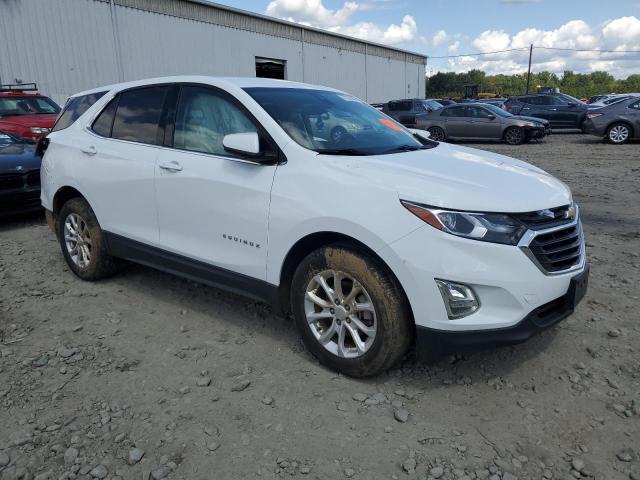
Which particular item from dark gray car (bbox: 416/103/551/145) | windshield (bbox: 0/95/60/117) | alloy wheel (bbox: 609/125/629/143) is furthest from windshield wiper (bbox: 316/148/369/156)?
alloy wheel (bbox: 609/125/629/143)

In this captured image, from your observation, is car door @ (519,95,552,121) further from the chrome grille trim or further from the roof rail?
the chrome grille trim

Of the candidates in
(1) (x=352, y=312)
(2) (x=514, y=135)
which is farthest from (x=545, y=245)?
(2) (x=514, y=135)

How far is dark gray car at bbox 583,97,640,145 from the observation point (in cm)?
1529

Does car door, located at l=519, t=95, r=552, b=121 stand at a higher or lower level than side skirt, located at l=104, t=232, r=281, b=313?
higher

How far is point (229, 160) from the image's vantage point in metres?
3.38

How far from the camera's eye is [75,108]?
4.90m

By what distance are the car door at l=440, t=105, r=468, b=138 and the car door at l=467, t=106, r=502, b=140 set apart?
0.17 m

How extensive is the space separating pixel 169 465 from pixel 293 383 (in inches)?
34.5

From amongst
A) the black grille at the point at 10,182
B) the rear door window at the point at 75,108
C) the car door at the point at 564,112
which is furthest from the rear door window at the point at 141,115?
the car door at the point at 564,112

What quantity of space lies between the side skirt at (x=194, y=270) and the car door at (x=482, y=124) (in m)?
15.2

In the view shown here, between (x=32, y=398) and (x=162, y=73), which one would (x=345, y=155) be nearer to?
(x=32, y=398)

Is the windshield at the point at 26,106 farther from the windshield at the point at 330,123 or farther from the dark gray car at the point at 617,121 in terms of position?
the dark gray car at the point at 617,121

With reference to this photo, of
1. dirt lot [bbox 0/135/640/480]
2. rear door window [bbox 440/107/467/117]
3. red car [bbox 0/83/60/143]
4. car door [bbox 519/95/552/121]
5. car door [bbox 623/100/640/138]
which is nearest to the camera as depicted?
dirt lot [bbox 0/135/640/480]

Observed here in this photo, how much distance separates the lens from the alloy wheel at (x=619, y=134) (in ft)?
51.1
